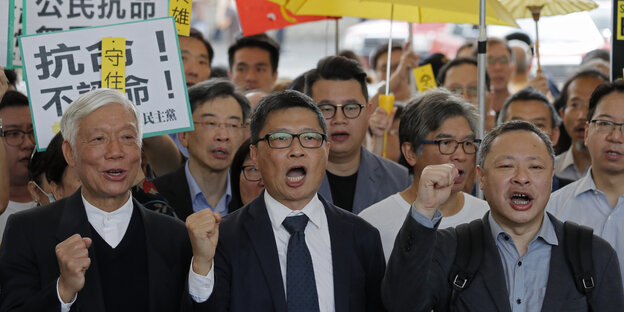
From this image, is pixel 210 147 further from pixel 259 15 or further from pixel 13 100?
pixel 259 15

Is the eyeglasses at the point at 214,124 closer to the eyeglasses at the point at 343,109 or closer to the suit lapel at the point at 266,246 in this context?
the eyeglasses at the point at 343,109

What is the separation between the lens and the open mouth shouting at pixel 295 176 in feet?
10.2

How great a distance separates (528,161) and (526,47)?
20.1 feet

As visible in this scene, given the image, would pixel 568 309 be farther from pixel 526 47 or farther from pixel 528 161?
pixel 526 47

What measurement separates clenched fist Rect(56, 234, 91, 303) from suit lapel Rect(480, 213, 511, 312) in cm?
134

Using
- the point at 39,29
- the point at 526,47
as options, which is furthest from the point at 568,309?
the point at 526,47

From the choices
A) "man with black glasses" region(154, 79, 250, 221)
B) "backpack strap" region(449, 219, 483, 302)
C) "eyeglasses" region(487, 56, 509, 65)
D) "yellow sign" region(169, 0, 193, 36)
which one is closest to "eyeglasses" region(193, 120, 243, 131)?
"man with black glasses" region(154, 79, 250, 221)

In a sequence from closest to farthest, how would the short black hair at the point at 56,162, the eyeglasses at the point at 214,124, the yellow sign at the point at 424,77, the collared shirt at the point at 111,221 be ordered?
the collared shirt at the point at 111,221 < the short black hair at the point at 56,162 < the eyeglasses at the point at 214,124 < the yellow sign at the point at 424,77

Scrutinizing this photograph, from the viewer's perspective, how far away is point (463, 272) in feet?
10.1

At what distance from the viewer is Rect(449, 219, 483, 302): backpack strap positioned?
3061 millimetres

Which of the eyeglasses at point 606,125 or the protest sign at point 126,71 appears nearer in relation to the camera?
the protest sign at point 126,71

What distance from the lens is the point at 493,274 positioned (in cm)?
307

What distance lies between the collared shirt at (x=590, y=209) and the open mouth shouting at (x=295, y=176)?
4.83 feet

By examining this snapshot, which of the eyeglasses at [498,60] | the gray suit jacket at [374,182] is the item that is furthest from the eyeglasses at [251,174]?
the eyeglasses at [498,60]
